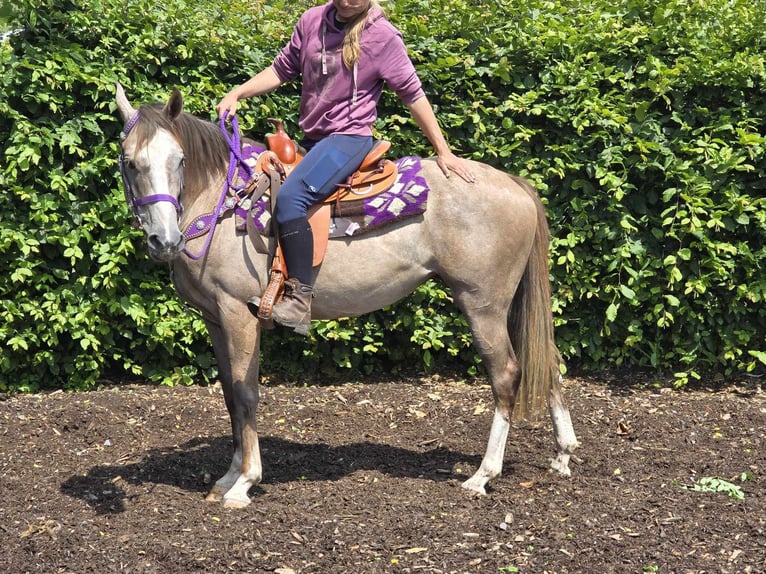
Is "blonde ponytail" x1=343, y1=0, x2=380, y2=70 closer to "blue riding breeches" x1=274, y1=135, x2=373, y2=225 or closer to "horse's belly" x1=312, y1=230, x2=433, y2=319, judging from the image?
"blue riding breeches" x1=274, y1=135, x2=373, y2=225

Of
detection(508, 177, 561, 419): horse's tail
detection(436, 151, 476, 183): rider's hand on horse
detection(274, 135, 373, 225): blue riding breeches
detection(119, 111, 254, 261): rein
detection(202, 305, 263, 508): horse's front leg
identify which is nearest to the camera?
detection(119, 111, 254, 261): rein

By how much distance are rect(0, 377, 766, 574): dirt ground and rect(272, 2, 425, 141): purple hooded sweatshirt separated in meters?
1.97

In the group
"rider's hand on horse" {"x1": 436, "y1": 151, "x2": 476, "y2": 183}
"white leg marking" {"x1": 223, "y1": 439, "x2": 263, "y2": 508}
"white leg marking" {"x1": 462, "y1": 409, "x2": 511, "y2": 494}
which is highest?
"rider's hand on horse" {"x1": 436, "y1": 151, "x2": 476, "y2": 183}

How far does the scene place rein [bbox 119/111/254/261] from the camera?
4238 mm

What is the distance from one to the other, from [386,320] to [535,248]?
1.90 m

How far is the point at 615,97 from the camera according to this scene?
6359 mm

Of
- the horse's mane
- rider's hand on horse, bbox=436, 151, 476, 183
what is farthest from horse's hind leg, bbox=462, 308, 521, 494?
the horse's mane

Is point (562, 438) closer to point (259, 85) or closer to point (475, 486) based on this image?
point (475, 486)

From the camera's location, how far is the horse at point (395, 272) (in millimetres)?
4559

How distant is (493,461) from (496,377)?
0.46 m

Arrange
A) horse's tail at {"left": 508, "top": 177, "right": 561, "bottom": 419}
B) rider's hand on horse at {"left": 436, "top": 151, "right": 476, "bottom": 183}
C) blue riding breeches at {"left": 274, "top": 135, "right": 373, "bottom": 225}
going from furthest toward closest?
horse's tail at {"left": 508, "top": 177, "right": 561, "bottom": 419} → rider's hand on horse at {"left": 436, "top": 151, "right": 476, "bottom": 183} → blue riding breeches at {"left": 274, "top": 135, "right": 373, "bottom": 225}

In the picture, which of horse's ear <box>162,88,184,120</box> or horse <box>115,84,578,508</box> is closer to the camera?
horse's ear <box>162,88,184,120</box>

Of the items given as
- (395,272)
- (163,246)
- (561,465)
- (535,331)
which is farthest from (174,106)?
(561,465)

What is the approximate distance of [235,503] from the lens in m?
4.68
